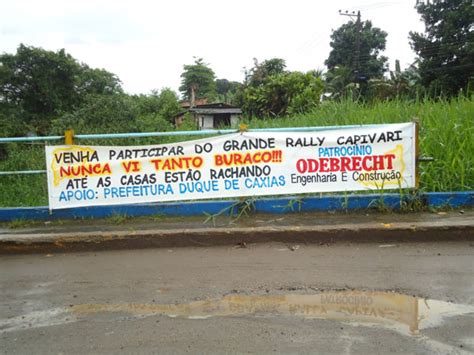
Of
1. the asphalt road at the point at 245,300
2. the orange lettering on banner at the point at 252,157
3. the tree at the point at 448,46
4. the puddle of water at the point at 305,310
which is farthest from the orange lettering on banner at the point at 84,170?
the tree at the point at 448,46

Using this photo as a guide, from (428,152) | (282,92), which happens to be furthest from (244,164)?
(282,92)

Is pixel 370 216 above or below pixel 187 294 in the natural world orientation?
above

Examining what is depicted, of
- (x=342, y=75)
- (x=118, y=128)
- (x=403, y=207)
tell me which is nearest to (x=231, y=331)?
(x=403, y=207)

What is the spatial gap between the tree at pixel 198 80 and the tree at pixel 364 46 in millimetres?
19882

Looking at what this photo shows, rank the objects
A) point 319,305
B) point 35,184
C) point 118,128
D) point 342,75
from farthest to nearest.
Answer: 1. point 342,75
2. point 118,128
3. point 35,184
4. point 319,305

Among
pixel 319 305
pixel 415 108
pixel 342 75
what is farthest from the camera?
pixel 342 75

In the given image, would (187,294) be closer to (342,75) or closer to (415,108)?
(415,108)

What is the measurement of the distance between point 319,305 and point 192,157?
2946mm

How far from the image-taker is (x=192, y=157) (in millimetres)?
5680

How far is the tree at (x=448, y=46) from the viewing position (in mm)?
33062

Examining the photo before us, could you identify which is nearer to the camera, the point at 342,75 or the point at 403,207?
the point at 403,207

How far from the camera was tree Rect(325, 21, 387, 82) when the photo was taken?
53875 mm

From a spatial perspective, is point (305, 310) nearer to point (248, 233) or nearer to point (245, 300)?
point (245, 300)

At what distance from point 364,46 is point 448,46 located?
2223 centimetres
